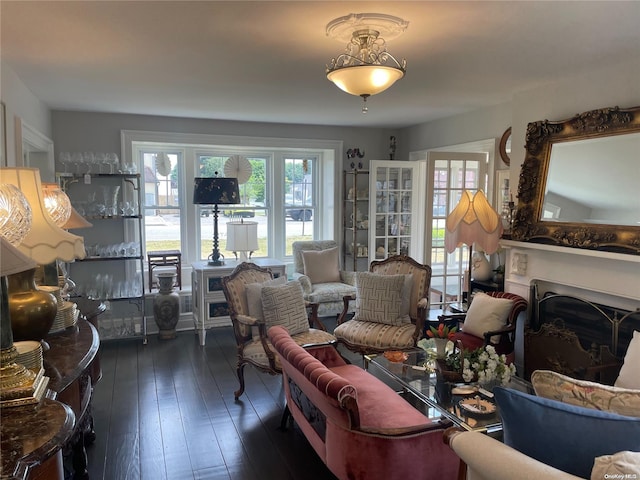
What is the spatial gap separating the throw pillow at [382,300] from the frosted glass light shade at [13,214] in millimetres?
2958

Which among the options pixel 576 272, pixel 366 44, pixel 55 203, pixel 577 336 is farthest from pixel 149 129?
pixel 577 336

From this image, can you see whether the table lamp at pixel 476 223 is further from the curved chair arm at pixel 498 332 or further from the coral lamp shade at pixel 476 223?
the curved chair arm at pixel 498 332

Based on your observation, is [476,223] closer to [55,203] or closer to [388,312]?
[388,312]

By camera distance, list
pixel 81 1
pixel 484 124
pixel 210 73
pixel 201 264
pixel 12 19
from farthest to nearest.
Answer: pixel 201 264 → pixel 484 124 → pixel 210 73 → pixel 12 19 → pixel 81 1

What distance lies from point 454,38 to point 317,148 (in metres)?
3.63

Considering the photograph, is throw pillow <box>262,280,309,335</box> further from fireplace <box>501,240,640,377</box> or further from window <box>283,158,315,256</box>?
window <box>283,158,315,256</box>

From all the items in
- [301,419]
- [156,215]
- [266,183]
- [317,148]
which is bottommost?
[301,419]

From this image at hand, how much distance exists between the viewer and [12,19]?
2365 mm

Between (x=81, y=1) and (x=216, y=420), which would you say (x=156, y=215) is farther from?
(x=81, y=1)

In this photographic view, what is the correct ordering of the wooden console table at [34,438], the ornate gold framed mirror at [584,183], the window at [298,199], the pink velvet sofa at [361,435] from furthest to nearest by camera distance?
the window at [298,199], the ornate gold framed mirror at [584,183], the pink velvet sofa at [361,435], the wooden console table at [34,438]

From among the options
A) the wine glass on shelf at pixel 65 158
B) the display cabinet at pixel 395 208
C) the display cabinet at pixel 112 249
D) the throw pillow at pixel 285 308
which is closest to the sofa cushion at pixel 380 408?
the throw pillow at pixel 285 308

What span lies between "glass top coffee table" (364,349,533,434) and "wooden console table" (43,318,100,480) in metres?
1.76

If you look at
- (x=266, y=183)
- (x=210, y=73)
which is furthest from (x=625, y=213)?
(x=266, y=183)

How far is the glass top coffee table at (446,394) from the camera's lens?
238 cm
